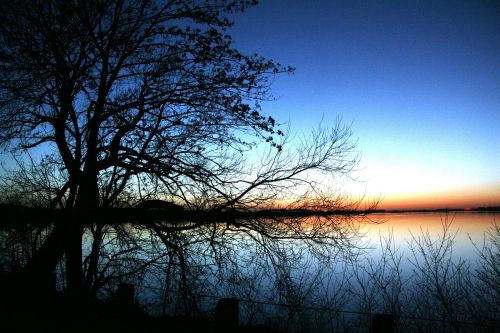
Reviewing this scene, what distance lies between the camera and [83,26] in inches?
268

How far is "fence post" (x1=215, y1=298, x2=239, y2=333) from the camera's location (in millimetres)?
5156

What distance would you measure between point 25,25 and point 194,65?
3531mm

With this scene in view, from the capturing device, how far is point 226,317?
205 inches

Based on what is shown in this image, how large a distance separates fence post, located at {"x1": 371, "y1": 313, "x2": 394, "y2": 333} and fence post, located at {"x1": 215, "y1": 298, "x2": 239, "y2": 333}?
2.17 metres

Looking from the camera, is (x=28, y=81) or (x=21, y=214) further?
(x=21, y=214)

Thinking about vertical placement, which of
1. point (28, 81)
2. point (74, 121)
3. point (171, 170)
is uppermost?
point (28, 81)

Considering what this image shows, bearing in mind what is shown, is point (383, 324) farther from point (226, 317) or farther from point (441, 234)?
point (441, 234)

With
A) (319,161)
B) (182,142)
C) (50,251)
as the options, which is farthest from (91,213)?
(319,161)

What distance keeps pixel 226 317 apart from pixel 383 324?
241cm

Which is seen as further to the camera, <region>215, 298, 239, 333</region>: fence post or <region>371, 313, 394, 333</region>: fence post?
<region>215, 298, 239, 333</region>: fence post

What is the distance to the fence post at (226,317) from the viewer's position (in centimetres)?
516

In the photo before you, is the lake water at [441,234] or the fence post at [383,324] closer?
the fence post at [383,324]

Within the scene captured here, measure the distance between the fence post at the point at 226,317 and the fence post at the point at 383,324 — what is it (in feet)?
7.13

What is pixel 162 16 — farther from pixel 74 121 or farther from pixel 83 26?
pixel 74 121
